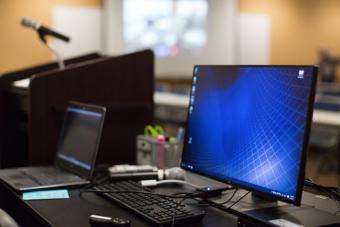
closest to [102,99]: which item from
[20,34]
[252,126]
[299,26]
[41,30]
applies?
[41,30]

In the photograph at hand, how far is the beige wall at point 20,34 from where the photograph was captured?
18.6 feet

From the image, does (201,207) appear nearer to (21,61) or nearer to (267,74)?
(267,74)

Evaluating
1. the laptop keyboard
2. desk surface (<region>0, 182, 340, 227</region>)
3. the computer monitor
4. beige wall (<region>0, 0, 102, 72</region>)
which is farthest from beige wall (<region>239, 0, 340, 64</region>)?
desk surface (<region>0, 182, 340, 227</region>)

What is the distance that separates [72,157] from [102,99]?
352 mm

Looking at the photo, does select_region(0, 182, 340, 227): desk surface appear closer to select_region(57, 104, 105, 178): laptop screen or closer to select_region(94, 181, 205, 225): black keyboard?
select_region(94, 181, 205, 225): black keyboard

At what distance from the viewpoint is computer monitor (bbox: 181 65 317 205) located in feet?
3.96

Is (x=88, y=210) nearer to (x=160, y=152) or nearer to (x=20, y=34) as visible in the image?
(x=160, y=152)

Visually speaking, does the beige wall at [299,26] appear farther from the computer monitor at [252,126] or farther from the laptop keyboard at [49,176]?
the computer monitor at [252,126]

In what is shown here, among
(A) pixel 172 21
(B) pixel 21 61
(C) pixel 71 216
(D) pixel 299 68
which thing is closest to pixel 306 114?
(D) pixel 299 68

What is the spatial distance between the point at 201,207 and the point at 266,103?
354 mm

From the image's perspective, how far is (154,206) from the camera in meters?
1.40

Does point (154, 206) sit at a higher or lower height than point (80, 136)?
lower

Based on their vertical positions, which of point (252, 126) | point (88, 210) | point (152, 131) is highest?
point (252, 126)

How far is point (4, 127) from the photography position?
258 centimetres
